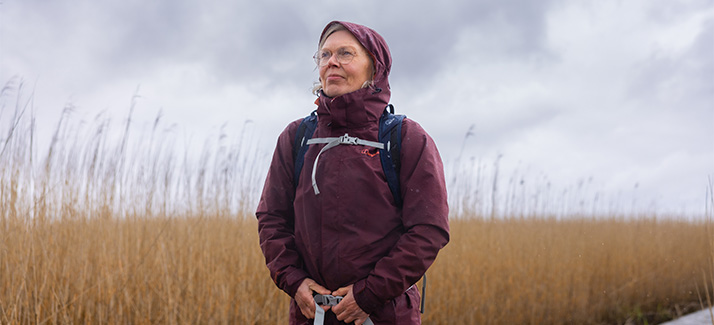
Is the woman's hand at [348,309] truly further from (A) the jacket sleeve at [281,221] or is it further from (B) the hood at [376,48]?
(B) the hood at [376,48]

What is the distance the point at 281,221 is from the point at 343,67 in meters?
0.55

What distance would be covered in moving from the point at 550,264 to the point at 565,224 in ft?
6.21

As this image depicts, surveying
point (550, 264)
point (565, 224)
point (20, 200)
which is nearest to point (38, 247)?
point (20, 200)

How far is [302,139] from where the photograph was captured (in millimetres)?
1787

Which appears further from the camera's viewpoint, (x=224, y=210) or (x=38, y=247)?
(x=224, y=210)

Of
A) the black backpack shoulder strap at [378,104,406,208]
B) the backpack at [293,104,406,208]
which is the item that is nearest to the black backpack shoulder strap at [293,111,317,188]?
the backpack at [293,104,406,208]

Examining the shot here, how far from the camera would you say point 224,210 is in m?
4.90

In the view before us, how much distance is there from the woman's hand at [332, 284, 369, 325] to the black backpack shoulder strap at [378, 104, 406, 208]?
0.32 meters

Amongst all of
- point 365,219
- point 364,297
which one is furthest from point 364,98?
point 364,297

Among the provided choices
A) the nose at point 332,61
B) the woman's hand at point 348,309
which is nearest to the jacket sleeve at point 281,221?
the woman's hand at point 348,309

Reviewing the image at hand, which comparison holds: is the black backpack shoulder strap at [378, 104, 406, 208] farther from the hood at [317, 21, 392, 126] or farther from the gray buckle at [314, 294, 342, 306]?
the gray buckle at [314, 294, 342, 306]

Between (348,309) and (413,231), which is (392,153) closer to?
(413,231)

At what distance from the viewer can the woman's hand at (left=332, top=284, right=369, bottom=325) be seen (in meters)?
1.56

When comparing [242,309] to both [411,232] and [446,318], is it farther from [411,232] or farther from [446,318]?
[411,232]
